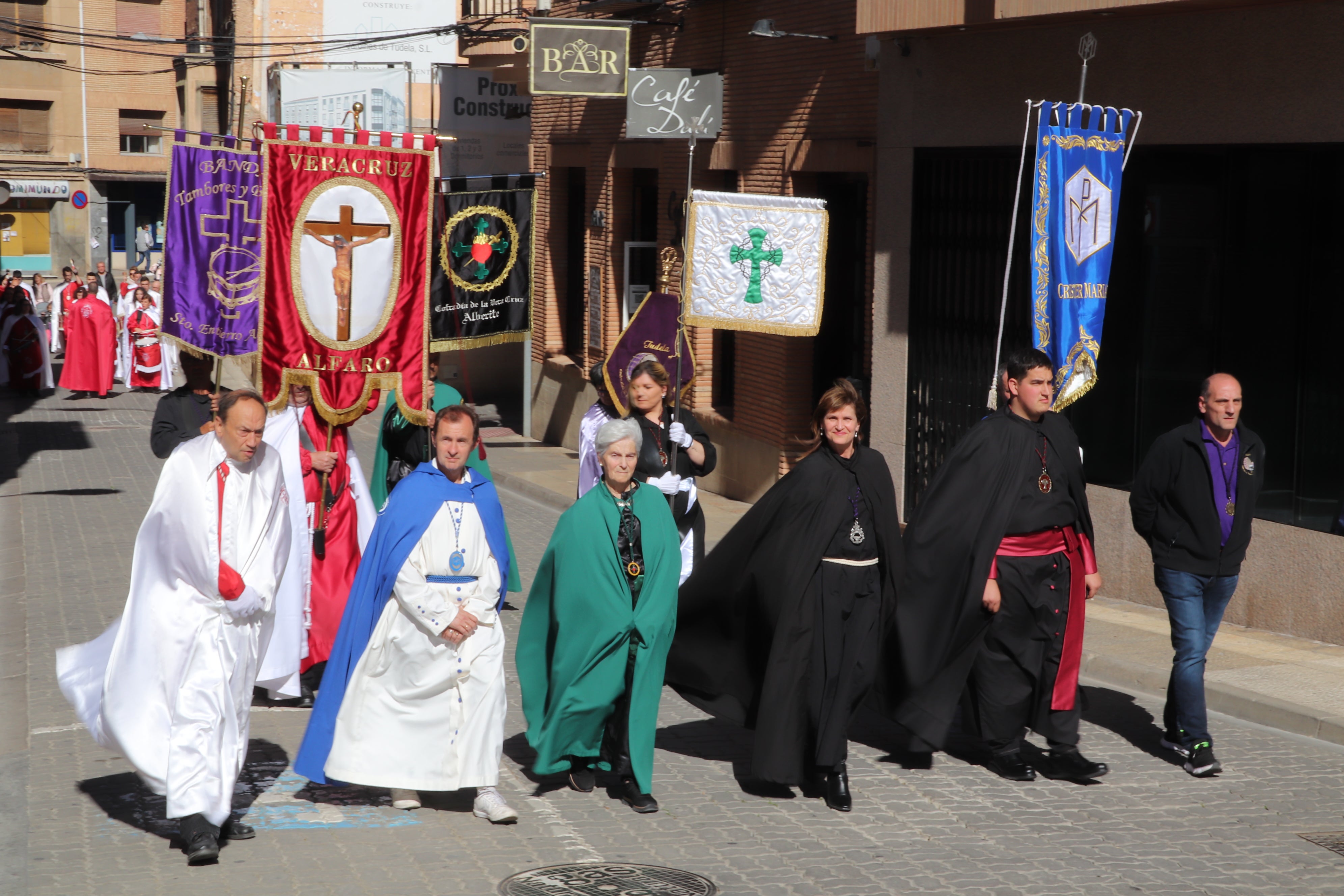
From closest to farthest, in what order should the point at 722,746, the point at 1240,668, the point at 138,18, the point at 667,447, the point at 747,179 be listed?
1. the point at 722,746
2. the point at 667,447
3. the point at 1240,668
4. the point at 747,179
5. the point at 138,18

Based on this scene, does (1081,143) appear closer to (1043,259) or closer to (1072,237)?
(1072,237)

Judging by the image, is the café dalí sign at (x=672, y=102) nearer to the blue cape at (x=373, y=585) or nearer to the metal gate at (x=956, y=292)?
the metal gate at (x=956, y=292)

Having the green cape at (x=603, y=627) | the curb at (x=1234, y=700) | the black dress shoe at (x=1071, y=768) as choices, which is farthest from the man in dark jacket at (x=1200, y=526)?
the green cape at (x=603, y=627)

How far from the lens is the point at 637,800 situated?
668 centimetres

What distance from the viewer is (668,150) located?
17781 mm

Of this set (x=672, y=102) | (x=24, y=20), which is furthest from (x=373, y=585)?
(x=24, y=20)

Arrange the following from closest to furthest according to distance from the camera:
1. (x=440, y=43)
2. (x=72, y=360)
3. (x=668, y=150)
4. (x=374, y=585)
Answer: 1. (x=374, y=585)
2. (x=668, y=150)
3. (x=72, y=360)
4. (x=440, y=43)

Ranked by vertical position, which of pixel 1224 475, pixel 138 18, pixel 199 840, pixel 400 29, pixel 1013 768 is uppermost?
pixel 138 18

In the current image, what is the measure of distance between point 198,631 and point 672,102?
36.9 ft

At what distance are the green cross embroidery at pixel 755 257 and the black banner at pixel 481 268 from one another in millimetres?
1610

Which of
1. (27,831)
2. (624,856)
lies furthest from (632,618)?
(27,831)

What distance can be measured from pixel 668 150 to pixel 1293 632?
32.1 ft

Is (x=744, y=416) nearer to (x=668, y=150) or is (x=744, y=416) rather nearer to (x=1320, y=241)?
(x=668, y=150)

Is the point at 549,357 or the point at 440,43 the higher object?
the point at 440,43
